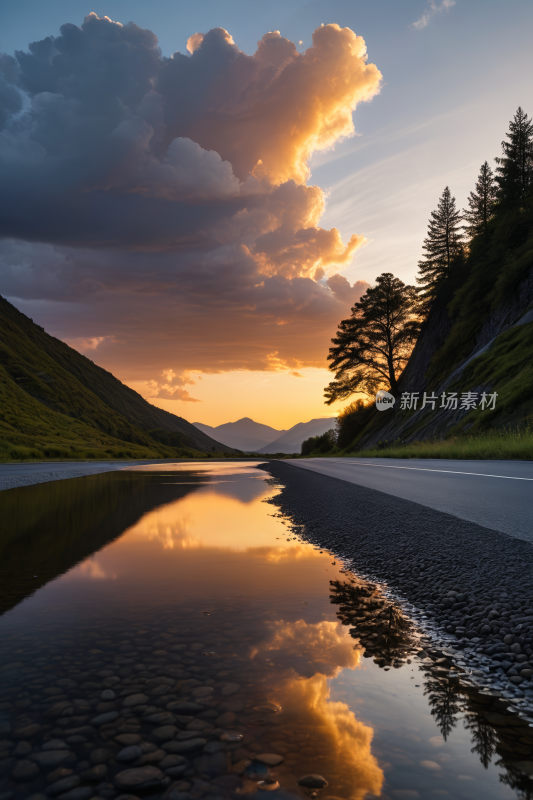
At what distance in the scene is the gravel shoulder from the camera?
4.17 m

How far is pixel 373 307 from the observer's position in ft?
192

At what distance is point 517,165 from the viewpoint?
52.2m

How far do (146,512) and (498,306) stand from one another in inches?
1620

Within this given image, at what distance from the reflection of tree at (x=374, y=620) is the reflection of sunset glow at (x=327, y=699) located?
191 mm

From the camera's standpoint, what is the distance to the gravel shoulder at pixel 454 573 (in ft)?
13.7

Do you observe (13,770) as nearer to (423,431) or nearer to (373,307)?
(423,431)

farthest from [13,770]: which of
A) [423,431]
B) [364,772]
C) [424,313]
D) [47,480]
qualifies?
[424,313]

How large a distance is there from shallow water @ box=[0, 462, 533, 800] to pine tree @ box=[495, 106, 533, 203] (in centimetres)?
5739

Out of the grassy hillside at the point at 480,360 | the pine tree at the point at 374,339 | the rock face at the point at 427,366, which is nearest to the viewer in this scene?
the grassy hillside at the point at 480,360

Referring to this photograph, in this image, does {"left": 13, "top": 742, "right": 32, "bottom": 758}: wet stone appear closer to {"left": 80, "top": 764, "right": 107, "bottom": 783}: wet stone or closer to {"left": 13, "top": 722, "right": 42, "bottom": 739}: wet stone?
{"left": 13, "top": 722, "right": 42, "bottom": 739}: wet stone

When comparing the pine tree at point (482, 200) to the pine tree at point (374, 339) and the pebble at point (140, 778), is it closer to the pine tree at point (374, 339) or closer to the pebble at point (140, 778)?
the pine tree at point (374, 339)

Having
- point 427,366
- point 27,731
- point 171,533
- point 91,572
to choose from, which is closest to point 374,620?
point 27,731

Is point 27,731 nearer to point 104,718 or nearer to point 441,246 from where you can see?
point 104,718

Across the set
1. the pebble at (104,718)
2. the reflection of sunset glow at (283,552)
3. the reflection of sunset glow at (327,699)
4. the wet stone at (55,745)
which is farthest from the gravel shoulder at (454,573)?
the wet stone at (55,745)
